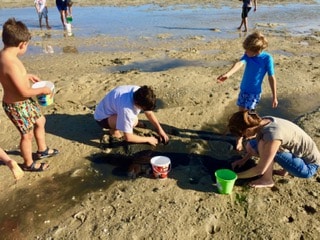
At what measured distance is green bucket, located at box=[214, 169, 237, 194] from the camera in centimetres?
333

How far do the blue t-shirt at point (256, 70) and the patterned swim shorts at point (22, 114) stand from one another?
272 centimetres

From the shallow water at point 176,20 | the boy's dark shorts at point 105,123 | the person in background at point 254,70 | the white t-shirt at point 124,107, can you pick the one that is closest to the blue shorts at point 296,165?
the person in background at point 254,70

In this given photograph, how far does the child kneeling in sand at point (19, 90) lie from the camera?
3.26 m

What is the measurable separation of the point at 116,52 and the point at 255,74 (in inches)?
226

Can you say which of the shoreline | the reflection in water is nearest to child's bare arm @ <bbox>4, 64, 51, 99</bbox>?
the reflection in water

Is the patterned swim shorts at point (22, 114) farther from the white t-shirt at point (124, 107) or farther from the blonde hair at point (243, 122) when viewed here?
the blonde hair at point (243, 122)

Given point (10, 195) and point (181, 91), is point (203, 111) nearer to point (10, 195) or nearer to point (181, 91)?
point (181, 91)

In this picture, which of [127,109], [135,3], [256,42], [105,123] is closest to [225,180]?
[127,109]

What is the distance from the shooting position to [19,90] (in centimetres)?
334

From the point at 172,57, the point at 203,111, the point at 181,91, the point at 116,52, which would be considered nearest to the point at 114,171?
the point at 203,111

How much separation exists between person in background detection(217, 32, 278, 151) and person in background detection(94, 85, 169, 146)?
1.08 metres

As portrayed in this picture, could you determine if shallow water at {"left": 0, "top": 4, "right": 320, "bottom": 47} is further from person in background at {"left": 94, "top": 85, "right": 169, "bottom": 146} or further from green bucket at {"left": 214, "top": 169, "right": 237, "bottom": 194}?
green bucket at {"left": 214, "top": 169, "right": 237, "bottom": 194}

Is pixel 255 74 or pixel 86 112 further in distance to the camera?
pixel 86 112

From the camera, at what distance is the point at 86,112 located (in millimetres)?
5398
